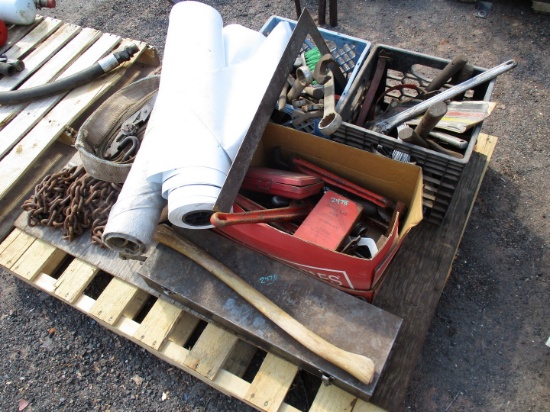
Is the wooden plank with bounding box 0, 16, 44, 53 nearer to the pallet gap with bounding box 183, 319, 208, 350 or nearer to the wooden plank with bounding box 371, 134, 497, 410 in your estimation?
the pallet gap with bounding box 183, 319, 208, 350

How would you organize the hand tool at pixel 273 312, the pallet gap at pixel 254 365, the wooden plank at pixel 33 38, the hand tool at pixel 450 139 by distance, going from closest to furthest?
the hand tool at pixel 273 312 → the hand tool at pixel 450 139 → the pallet gap at pixel 254 365 → the wooden plank at pixel 33 38

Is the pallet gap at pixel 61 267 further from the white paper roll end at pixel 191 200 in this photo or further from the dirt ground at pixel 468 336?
the white paper roll end at pixel 191 200

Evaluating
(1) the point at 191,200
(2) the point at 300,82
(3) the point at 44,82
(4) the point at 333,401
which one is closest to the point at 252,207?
(1) the point at 191,200

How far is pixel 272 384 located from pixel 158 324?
1.84ft

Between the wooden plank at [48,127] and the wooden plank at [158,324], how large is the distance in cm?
105

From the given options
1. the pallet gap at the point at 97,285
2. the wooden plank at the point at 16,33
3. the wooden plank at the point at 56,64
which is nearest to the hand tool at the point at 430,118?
the pallet gap at the point at 97,285

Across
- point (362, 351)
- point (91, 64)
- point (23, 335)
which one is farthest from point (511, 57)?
point (23, 335)

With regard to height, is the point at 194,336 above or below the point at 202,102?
below

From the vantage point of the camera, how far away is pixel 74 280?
2.12m

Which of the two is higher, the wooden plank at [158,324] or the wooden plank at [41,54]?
the wooden plank at [41,54]

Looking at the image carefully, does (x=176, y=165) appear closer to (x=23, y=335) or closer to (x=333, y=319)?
(x=333, y=319)

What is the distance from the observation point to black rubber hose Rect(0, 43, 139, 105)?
261 centimetres

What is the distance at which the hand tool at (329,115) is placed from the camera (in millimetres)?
1752

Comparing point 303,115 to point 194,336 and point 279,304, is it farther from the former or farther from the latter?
point 194,336
